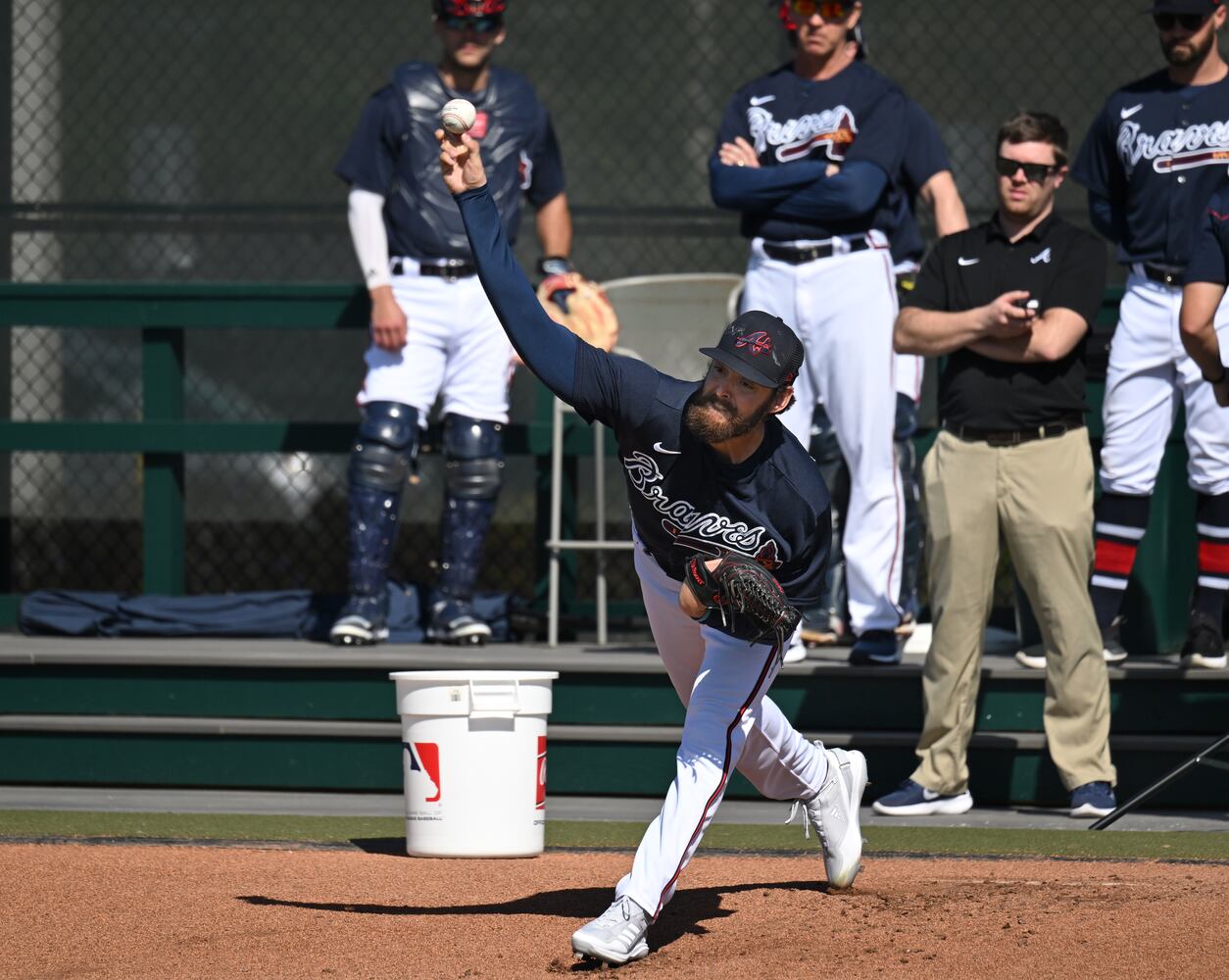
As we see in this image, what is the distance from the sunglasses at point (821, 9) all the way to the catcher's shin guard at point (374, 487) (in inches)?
80.3

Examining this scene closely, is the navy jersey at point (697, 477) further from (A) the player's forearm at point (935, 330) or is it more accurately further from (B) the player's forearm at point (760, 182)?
(B) the player's forearm at point (760, 182)

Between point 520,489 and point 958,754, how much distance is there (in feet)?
18.6

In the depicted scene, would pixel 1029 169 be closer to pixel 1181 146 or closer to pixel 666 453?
pixel 1181 146

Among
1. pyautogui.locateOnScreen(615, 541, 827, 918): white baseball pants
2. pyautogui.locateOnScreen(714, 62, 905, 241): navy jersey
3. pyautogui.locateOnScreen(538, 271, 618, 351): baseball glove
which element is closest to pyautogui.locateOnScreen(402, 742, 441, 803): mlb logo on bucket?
pyautogui.locateOnScreen(615, 541, 827, 918): white baseball pants

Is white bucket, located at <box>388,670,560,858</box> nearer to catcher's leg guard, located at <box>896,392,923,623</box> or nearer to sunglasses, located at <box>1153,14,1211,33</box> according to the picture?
catcher's leg guard, located at <box>896,392,923,623</box>

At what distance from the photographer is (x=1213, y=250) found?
579 centimetres

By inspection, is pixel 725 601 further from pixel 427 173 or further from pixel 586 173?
pixel 586 173

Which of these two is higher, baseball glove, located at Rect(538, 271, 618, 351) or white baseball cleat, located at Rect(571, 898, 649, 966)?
baseball glove, located at Rect(538, 271, 618, 351)

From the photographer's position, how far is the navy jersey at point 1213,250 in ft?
18.9

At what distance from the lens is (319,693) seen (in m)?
6.97

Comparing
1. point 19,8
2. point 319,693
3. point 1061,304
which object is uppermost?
point 19,8

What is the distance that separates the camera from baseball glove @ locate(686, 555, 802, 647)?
427 cm

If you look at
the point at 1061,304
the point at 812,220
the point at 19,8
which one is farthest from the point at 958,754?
the point at 19,8

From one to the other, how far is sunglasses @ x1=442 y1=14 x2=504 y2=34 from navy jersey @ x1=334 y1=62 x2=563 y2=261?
0.26 metres
